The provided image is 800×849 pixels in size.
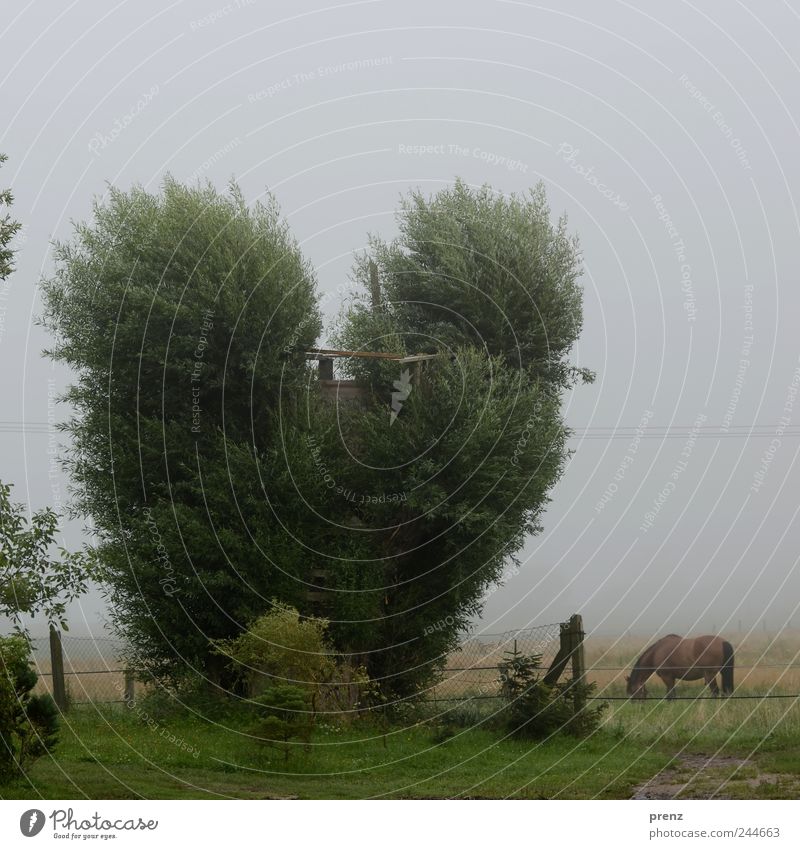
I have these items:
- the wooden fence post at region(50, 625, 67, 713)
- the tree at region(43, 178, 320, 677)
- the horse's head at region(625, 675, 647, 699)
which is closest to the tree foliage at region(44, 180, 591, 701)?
the tree at region(43, 178, 320, 677)

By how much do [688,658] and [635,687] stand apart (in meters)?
2.76

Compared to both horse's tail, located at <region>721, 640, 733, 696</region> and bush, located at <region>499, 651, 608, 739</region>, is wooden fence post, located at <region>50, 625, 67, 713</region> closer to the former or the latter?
bush, located at <region>499, 651, 608, 739</region>

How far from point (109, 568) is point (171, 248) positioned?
6.67 metres

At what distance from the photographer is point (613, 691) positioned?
2434 cm

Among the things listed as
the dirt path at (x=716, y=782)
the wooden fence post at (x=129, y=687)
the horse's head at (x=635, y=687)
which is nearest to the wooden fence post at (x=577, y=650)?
the horse's head at (x=635, y=687)

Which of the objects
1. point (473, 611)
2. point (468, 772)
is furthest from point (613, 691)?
point (468, 772)

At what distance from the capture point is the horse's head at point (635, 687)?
79.2 ft

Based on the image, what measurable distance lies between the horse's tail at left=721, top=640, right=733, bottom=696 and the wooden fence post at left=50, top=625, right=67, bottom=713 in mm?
13771

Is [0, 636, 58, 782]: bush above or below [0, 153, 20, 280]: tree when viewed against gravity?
below

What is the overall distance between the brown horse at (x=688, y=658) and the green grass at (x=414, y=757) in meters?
2.71

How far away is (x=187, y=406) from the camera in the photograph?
78.8ft

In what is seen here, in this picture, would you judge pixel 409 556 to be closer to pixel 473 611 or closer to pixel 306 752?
pixel 473 611

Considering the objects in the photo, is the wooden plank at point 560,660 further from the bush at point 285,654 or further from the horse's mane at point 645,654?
the bush at point 285,654

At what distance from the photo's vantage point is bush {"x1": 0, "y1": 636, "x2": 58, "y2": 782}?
1519 centimetres
